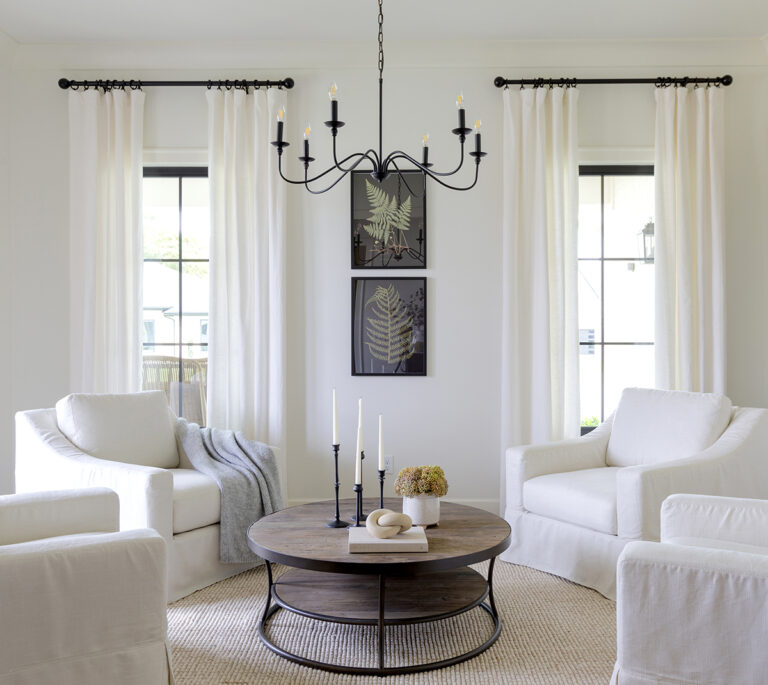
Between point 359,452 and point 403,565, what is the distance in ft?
1.51

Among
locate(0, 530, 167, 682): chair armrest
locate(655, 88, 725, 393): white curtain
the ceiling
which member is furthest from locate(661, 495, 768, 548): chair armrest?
the ceiling

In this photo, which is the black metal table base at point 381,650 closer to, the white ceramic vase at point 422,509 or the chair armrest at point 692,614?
the white ceramic vase at point 422,509

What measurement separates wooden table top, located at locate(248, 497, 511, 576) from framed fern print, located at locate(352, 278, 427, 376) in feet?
4.53

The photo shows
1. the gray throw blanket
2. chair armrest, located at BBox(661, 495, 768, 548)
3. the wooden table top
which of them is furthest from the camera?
the gray throw blanket

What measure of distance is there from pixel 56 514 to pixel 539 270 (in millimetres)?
2880

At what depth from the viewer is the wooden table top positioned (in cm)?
232

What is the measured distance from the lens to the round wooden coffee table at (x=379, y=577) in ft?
7.68

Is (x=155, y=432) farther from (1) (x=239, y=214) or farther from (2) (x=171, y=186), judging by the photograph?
(2) (x=171, y=186)

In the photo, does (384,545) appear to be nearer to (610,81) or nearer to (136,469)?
(136,469)

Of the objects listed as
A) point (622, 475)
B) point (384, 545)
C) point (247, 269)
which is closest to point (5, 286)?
point (247, 269)

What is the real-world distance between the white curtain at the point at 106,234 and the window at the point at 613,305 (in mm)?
2762

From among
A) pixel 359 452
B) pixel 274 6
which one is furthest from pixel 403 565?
pixel 274 6

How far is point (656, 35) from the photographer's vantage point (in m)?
4.14

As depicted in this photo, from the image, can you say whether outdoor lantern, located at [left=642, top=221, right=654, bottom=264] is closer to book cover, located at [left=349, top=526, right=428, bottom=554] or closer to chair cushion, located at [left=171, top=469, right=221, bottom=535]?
book cover, located at [left=349, top=526, right=428, bottom=554]
